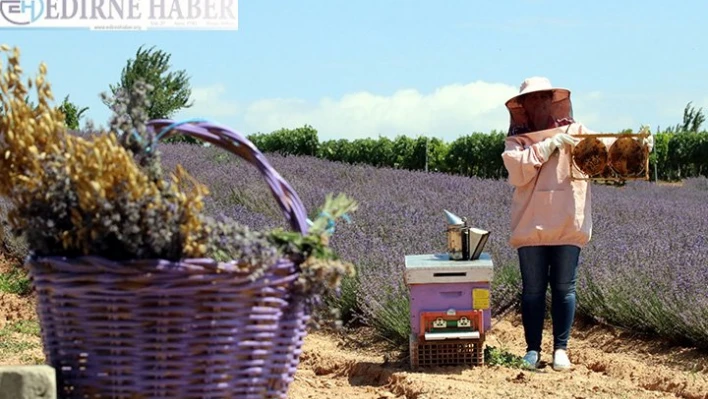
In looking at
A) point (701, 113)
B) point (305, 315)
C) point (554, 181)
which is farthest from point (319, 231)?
point (701, 113)

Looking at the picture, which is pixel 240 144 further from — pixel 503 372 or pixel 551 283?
pixel 551 283

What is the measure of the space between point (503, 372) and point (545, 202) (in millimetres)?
832

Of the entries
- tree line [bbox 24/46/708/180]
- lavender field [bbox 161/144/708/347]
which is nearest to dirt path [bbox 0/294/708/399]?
lavender field [bbox 161/144/708/347]

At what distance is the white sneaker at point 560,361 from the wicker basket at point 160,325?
2941mm

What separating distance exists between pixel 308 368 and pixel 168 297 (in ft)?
10.0

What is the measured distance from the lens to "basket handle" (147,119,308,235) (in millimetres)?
2268

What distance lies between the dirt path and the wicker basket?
217cm

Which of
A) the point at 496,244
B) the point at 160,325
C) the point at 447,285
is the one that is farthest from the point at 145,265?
the point at 496,244

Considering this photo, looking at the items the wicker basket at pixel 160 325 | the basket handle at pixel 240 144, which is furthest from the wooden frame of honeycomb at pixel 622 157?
the wicker basket at pixel 160 325

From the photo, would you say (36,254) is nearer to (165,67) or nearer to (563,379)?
(563,379)

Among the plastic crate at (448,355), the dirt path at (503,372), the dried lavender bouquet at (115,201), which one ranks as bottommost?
the dirt path at (503,372)

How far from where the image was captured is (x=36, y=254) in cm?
218

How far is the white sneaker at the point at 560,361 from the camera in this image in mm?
4902

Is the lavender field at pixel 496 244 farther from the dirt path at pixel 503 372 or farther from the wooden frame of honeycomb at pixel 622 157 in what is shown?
the wooden frame of honeycomb at pixel 622 157
